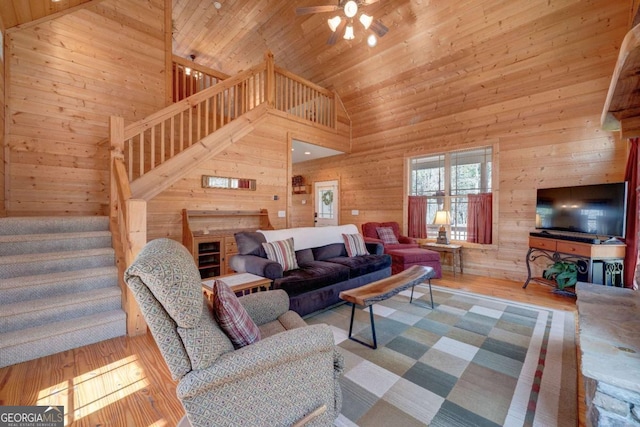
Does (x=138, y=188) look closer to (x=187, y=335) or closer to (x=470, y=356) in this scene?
(x=187, y=335)

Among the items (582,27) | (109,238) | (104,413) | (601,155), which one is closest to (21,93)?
(109,238)

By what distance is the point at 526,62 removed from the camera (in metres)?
4.11

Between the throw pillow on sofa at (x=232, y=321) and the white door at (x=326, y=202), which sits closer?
the throw pillow on sofa at (x=232, y=321)

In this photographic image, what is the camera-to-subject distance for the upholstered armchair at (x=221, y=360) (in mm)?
970

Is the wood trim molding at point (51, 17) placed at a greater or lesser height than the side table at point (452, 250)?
greater

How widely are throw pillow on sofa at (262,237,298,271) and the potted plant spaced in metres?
3.59

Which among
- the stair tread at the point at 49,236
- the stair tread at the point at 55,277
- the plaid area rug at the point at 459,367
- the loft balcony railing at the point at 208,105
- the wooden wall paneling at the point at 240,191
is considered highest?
the loft balcony railing at the point at 208,105

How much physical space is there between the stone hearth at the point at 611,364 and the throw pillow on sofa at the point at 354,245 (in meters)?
2.62

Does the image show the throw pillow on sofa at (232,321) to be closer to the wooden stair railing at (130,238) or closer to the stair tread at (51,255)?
the wooden stair railing at (130,238)

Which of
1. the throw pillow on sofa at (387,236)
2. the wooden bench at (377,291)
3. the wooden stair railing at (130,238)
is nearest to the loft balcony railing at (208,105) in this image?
the wooden stair railing at (130,238)

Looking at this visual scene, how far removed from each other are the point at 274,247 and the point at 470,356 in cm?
220

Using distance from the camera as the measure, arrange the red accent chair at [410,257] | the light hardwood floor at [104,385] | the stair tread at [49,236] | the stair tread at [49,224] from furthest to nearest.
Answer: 1. the red accent chair at [410,257]
2. the stair tread at [49,224]
3. the stair tread at [49,236]
4. the light hardwood floor at [104,385]

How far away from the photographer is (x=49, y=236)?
271 cm

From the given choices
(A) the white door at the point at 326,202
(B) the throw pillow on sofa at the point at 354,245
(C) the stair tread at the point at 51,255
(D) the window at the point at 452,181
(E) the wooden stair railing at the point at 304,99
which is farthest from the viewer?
(A) the white door at the point at 326,202
